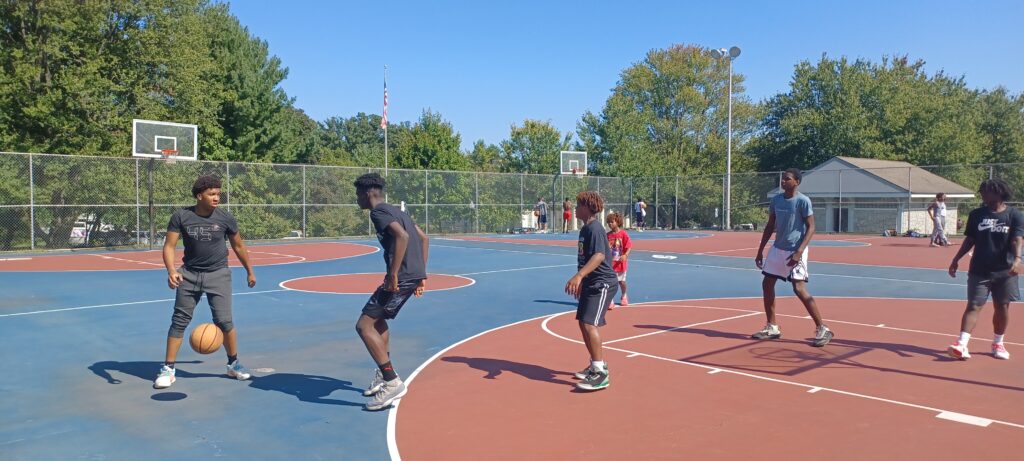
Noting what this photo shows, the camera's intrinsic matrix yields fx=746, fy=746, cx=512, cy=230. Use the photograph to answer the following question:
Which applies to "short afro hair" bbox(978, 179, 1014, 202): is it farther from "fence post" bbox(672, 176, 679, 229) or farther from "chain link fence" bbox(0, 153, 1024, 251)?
"fence post" bbox(672, 176, 679, 229)

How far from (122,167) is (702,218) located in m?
33.5

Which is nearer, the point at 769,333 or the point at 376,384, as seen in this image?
the point at 376,384

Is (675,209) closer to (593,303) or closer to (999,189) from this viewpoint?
(999,189)

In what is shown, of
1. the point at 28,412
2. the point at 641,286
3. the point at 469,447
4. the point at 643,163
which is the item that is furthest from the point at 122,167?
the point at 643,163

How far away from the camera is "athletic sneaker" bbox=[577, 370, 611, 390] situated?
705 centimetres

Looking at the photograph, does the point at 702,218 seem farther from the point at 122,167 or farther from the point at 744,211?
the point at 122,167

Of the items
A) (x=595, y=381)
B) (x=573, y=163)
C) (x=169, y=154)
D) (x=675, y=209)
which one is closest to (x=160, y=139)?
(x=169, y=154)

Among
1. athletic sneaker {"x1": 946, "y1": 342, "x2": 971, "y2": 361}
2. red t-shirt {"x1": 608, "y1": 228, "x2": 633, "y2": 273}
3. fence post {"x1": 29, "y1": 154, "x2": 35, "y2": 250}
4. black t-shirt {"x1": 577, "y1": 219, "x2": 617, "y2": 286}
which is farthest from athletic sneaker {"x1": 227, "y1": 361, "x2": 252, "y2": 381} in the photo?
fence post {"x1": 29, "y1": 154, "x2": 35, "y2": 250}

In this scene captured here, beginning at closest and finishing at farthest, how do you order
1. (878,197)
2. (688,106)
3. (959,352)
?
1. (959,352)
2. (878,197)
3. (688,106)

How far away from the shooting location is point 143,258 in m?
22.9

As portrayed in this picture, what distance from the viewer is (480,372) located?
315 inches

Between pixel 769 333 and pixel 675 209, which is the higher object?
pixel 675 209

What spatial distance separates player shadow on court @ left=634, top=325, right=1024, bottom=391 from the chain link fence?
23.3m

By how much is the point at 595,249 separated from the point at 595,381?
1.25m
